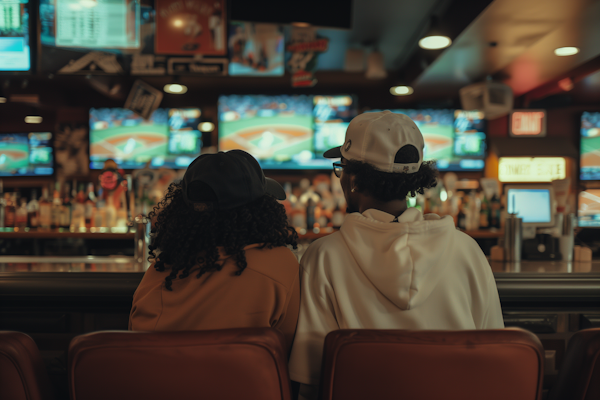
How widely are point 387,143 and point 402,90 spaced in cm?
384

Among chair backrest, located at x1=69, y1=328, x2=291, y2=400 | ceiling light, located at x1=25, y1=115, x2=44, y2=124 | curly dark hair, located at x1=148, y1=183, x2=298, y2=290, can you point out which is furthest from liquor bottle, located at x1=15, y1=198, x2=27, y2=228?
chair backrest, located at x1=69, y1=328, x2=291, y2=400

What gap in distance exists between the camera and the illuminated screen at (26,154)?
15.3 ft

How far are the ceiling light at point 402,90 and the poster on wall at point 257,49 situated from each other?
1.99m

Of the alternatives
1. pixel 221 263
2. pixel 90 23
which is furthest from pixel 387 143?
pixel 90 23

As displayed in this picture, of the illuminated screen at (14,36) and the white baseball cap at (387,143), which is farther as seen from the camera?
the illuminated screen at (14,36)

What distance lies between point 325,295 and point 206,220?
35 cm

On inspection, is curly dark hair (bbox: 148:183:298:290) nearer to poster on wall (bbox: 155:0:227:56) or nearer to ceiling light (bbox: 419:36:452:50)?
poster on wall (bbox: 155:0:227:56)

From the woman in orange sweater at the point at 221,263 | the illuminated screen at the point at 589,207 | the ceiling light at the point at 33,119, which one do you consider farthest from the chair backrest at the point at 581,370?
the ceiling light at the point at 33,119

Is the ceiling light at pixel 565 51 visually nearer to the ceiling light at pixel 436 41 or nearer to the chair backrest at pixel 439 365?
the ceiling light at pixel 436 41

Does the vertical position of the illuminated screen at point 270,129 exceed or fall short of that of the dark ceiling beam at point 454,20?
it falls short

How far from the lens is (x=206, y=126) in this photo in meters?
4.66

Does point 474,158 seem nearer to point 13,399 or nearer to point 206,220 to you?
point 206,220

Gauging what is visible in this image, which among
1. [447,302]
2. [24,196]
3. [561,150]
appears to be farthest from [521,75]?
[24,196]

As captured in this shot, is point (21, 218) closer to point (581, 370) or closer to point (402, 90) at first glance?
point (402, 90)
